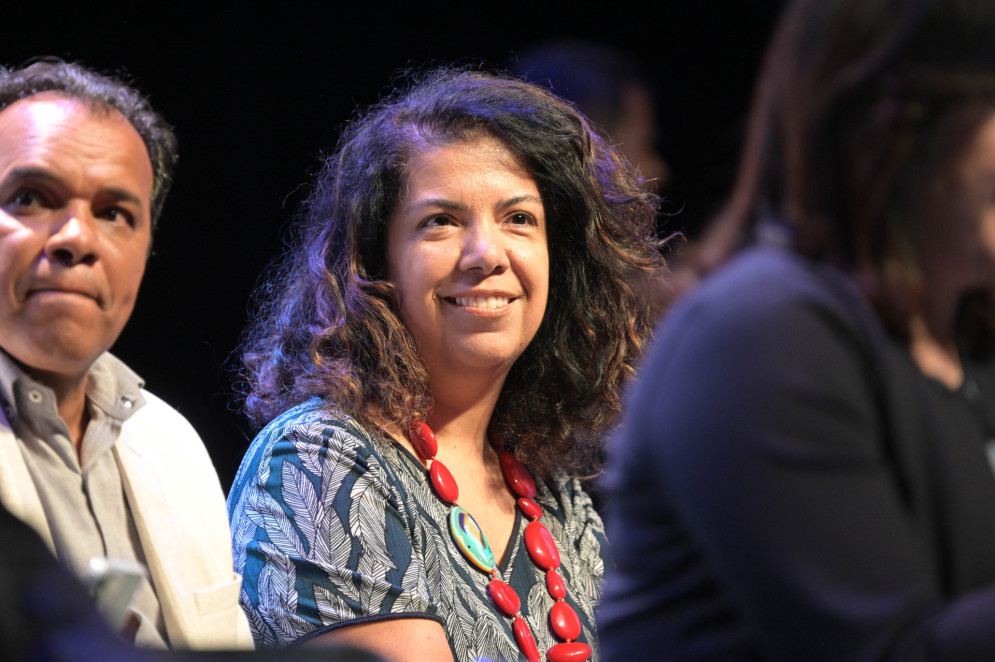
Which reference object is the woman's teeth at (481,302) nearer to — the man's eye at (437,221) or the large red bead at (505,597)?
the man's eye at (437,221)

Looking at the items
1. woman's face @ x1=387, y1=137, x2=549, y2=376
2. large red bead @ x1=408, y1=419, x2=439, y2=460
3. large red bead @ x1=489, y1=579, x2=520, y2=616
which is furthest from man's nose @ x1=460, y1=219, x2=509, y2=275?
large red bead @ x1=489, y1=579, x2=520, y2=616

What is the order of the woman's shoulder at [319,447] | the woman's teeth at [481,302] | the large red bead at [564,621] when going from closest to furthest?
1. the woman's shoulder at [319,447]
2. the large red bead at [564,621]
3. the woman's teeth at [481,302]

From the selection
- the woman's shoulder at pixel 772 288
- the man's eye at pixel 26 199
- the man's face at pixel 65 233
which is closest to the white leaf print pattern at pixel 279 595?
the man's face at pixel 65 233

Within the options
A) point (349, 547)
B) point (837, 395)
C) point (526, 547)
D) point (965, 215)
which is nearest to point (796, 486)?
point (837, 395)

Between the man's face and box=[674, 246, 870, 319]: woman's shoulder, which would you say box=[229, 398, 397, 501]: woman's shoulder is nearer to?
the man's face

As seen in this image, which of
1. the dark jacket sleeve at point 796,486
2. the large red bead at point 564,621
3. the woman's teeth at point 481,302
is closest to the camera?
the dark jacket sleeve at point 796,486

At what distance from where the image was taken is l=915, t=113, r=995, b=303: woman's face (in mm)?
→ 908

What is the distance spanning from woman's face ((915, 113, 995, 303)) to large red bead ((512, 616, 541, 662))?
1201mm

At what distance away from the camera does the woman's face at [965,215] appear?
908 millimetres

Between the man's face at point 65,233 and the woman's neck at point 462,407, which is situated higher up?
the man's face at point 65,233

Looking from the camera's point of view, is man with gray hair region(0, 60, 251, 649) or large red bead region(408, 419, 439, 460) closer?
man with gray hair region(0, 60, 251, 649)

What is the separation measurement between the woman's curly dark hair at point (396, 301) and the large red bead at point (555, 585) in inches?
11.6

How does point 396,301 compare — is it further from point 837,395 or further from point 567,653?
point 837,395

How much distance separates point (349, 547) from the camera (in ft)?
5.90
